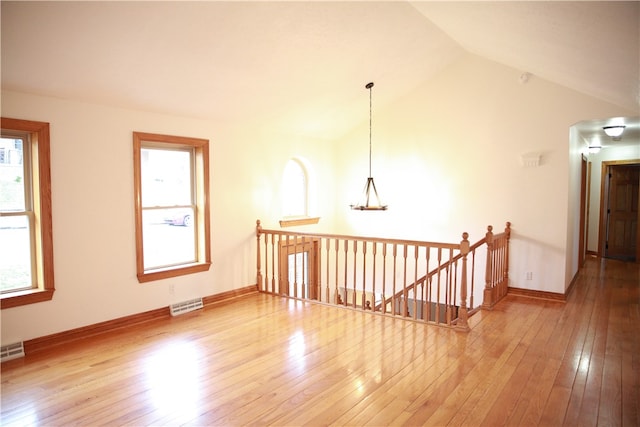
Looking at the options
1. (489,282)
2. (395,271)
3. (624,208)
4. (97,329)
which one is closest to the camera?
(97,329)

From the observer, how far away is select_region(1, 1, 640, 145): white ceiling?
2.69m

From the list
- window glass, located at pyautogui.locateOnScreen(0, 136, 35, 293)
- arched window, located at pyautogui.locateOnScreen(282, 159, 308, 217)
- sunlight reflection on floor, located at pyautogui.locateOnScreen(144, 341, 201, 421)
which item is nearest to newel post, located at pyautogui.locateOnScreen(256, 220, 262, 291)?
arched window, located at pyautogui.locateOnScreen(282, 159, 308, 217)

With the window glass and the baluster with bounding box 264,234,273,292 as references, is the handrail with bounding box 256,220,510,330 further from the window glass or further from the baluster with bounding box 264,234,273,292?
the window glass

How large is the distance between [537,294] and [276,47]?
4476 mm

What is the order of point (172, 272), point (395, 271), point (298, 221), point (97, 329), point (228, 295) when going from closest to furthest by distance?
point (97, 329), point (172, 272), point (395, 271), point (228, 295), point (298, 221)

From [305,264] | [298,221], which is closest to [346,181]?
[298,221]

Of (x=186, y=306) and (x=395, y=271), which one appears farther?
(x=395, y=271)

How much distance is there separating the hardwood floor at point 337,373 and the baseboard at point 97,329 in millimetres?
101

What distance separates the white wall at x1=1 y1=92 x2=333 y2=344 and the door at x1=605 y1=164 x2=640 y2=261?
7.64 meters

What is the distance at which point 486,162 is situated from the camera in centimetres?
559

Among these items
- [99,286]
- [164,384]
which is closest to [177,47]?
[99,286]

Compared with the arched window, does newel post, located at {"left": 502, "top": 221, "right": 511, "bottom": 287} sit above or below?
below

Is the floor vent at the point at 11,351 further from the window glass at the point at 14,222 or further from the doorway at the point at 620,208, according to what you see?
the doorway at the point at 620,208

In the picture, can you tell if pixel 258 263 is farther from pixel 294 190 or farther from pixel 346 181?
pixel 346 181
